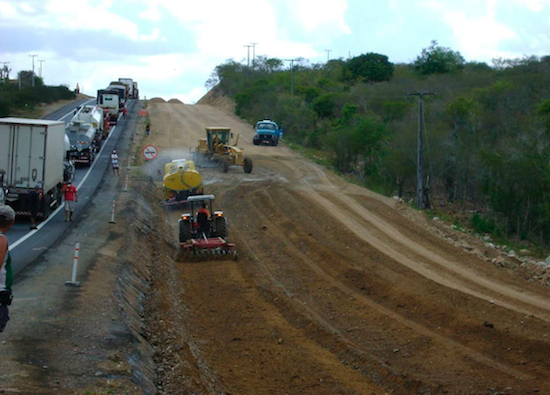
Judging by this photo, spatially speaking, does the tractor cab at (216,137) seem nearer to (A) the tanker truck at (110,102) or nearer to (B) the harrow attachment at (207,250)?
(B) the harrow attachment at (207,250)

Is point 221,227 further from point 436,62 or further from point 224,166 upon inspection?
point 436,62

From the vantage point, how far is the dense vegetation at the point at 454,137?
120 feet

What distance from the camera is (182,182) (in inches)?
1273

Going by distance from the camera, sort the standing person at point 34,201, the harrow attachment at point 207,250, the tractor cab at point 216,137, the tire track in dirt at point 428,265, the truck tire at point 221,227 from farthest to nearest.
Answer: the tractor cab at point 216,137, the standing person at point 34,201, the truck tire at point 221,227, the harrow attachment at point 207,250, the tire track in dirt at point 428,265

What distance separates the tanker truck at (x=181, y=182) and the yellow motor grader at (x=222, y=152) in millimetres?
9292

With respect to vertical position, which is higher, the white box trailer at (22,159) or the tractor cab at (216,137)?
the tractor cab at (216,137)

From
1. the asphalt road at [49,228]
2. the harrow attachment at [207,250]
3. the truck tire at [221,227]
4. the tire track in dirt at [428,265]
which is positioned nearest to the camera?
the tire track in dirt at [428,265]

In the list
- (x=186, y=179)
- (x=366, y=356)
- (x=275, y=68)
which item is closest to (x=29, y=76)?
(x=275, y=68)

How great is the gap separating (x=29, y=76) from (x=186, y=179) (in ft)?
365

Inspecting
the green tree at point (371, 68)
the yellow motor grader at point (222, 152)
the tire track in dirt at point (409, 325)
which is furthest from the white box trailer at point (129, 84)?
the tire track in dirt at point (409, 325)

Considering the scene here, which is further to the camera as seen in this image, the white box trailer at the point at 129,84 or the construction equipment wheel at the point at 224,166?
the white box trailer at the point at 129,84

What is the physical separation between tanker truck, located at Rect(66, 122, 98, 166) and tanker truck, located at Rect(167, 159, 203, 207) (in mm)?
11118

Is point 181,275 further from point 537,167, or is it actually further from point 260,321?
point 537,167

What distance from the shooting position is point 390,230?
2767 centimetres
